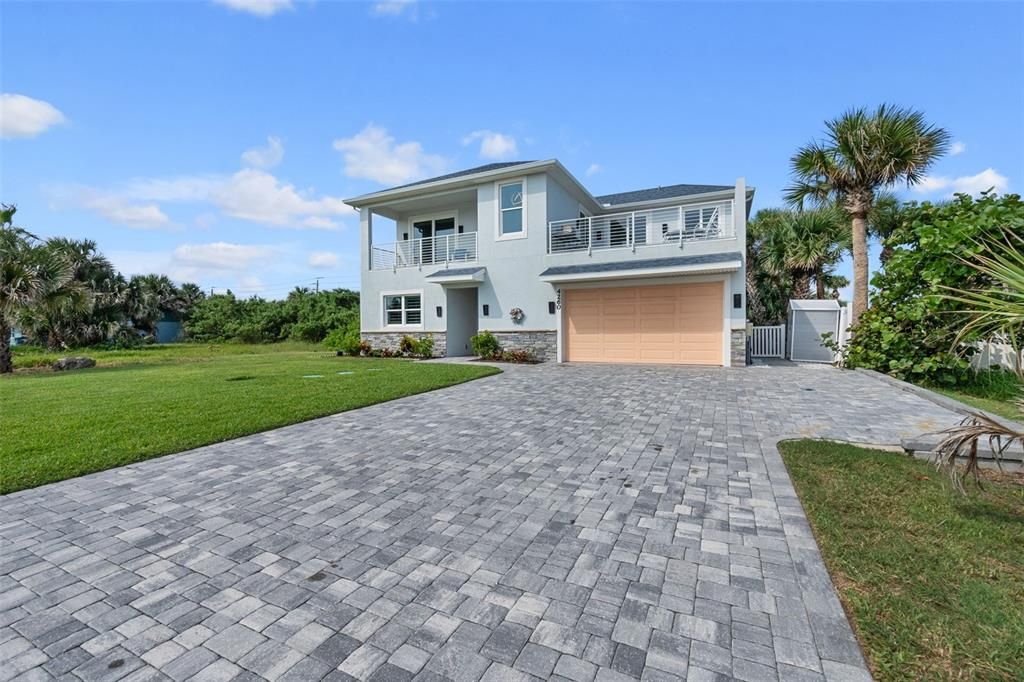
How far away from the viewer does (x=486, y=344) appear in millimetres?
15797

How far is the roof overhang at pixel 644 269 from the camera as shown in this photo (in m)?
12.5

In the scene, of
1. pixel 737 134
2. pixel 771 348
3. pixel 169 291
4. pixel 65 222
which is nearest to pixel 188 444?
pixel 737 134

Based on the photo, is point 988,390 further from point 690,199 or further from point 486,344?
point 486,344

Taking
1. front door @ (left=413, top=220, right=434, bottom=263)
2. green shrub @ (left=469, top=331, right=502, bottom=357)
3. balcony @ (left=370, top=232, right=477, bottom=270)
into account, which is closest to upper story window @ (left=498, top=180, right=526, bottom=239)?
balcony @ (left=370, top=232, right=477, bottom=270)

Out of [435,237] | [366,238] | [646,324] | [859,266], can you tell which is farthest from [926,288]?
[366,238]

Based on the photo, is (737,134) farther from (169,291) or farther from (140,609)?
(169,291)

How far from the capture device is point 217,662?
76.6 inches

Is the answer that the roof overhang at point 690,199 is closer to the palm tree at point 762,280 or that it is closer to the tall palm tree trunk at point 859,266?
the tall palm tree trunk at point 859,266

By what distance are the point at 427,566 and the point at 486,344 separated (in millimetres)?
13151

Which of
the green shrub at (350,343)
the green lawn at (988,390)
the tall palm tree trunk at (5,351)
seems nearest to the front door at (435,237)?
the green shrub at (350,343)

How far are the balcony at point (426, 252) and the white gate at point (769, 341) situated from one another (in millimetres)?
11896

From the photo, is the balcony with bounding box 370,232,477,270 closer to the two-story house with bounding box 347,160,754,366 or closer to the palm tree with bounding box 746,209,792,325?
the two-story house with bounding box 347,160,754,366

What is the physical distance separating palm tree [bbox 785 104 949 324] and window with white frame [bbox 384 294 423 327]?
14.0 meters

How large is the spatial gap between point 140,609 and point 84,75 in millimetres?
11217
